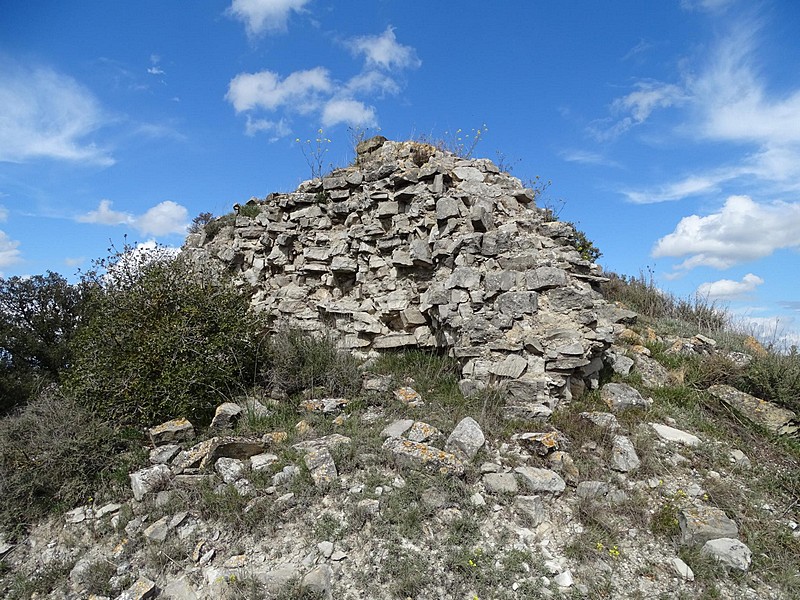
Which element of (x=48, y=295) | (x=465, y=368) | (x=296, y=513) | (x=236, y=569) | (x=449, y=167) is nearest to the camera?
(x=236, y=569)

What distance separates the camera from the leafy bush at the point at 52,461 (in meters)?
5.08

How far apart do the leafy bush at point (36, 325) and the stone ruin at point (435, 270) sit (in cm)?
650

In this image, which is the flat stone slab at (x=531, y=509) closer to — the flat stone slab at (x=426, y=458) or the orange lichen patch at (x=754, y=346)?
the flat stone slab at (x=426, y=458)

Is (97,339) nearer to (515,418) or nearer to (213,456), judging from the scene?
(213,456)

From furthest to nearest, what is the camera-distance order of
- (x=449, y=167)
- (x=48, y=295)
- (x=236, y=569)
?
(x=48, y=295)
(x=449, y=167)
(x=236, y=569)

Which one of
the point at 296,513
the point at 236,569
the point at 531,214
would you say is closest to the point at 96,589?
the point at 236,569

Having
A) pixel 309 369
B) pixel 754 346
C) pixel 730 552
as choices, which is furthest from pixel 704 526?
pixel 754 346

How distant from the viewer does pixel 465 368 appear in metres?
6.74

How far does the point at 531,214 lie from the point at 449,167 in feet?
5.94

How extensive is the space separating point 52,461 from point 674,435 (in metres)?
7.39

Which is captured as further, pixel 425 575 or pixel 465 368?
pixel 465 368

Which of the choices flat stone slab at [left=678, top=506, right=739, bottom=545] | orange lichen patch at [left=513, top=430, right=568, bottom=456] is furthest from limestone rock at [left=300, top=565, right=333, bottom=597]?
flat stone slab at [left=678, top=506, right=739, bottom=545]

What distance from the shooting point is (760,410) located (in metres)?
6.23

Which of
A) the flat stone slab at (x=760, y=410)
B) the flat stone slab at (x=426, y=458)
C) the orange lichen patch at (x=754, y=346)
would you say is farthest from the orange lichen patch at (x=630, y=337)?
the flat stone slab at (x=426, y=458)
